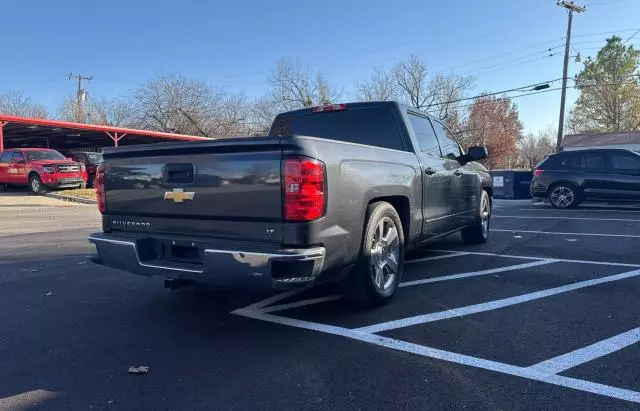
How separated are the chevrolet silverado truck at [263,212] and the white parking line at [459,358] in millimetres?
449

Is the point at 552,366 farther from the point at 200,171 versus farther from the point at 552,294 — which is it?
the point at 200,171

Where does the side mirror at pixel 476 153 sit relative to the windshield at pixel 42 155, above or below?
below

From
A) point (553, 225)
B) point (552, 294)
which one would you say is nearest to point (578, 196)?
point (553, 225)

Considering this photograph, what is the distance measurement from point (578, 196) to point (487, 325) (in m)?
11.2

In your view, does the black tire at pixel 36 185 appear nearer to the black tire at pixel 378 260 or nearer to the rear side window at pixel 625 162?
the black tire at pixel 378 260

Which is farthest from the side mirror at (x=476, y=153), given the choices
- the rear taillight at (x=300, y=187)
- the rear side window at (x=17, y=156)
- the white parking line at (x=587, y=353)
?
the rear side window at (x=17, y=156)

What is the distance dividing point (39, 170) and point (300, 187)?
18.5m

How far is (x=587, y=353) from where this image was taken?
3287 mm

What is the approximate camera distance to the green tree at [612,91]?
44.3 meters

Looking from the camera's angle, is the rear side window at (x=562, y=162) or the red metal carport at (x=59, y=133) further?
the red metal carport at (x=59, y=133)

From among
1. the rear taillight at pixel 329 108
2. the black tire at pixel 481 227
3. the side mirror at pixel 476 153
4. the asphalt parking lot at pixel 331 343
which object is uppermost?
the rear taillight at pixel 329 108

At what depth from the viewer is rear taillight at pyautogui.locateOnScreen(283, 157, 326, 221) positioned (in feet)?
10.6

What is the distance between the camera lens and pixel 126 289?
202 inches

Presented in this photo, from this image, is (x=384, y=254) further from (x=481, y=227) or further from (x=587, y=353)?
(x=481, y=227)
